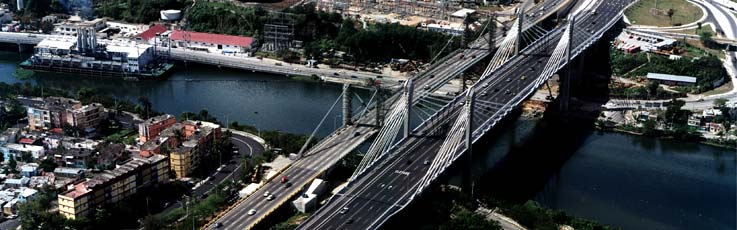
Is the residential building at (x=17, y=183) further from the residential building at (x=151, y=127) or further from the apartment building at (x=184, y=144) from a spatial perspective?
the residential building at (x=151, y=127)

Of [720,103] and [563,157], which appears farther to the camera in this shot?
[720,103]

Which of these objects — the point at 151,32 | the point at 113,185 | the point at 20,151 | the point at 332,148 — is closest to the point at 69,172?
the point at 113,185

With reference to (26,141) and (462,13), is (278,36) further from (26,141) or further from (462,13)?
(26,141)

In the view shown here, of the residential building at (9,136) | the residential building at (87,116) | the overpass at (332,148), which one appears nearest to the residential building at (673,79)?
the overpass at (332,148)

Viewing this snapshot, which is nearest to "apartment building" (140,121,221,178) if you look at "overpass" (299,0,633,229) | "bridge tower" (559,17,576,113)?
"overpass" (299,0,633,229)

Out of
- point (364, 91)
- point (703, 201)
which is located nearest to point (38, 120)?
point (364, 91)

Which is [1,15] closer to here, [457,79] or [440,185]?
[457,79]
